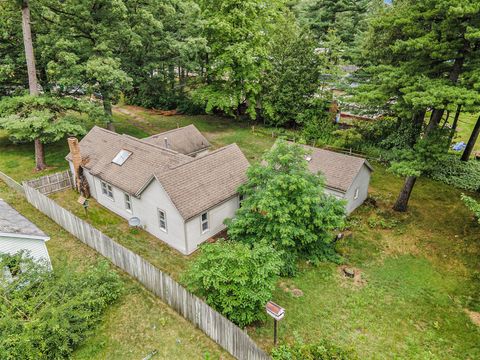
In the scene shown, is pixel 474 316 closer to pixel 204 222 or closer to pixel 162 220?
pixel 204 222

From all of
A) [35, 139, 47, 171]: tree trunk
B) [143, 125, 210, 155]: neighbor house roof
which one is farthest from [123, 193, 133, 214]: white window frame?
[35, 139, 47, 171]: tree trunk

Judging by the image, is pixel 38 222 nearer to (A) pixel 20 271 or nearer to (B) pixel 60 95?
(A) pixel 20 271

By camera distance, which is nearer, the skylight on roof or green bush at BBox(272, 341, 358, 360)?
green bush at BBox(272, 341, 358, 360)

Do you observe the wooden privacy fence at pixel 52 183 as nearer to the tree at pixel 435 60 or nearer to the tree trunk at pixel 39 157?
the tree trunk at pixel 39 157

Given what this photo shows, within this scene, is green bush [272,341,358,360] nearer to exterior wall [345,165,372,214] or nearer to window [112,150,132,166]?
exterior wall [345,165,372,214]

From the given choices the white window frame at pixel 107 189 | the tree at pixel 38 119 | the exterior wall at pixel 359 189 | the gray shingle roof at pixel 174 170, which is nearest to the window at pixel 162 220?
the gray shingle roof at pixel 174 170

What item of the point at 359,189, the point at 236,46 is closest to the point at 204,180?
Answer: the point at 359,189
